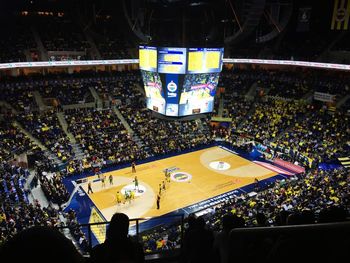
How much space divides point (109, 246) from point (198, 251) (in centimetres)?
162

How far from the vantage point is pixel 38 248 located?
115cm

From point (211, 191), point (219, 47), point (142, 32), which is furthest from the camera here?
point (142, 32)

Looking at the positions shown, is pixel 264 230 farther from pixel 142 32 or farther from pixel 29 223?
pixel 142 32

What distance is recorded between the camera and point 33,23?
1422 inches

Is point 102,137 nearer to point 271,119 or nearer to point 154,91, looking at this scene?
point 154,91

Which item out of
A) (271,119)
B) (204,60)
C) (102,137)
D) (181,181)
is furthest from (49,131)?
(271,119)

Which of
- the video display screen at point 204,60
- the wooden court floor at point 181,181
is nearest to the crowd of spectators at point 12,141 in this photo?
the wooden court floor at point 181,181

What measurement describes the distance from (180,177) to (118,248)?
21.6 m

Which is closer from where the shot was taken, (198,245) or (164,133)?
(198,245)

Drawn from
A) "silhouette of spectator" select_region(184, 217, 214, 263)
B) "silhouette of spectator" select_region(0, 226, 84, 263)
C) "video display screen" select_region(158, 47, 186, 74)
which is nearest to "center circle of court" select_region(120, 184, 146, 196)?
"video display screen" select_region(158, 47, 186, 74)

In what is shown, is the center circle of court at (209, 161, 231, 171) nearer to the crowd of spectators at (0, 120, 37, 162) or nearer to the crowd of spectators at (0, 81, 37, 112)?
the crowd of spectators at (0, 120, 37, 162)

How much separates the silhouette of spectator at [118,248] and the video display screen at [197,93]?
16724mm

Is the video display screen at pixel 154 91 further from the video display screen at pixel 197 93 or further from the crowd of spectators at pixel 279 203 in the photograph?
the crowd of spectators at pixel 279 203

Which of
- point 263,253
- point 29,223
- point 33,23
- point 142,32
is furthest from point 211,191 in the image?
point 33,23
